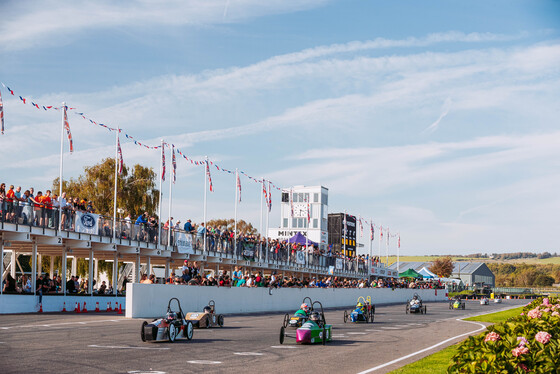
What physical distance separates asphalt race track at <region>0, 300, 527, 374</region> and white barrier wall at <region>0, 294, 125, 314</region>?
3872 millimetres

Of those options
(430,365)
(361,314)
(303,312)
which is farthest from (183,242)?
(430,365)

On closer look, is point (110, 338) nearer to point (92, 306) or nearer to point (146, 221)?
point (92, 306)

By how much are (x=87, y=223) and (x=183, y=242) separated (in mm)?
9084

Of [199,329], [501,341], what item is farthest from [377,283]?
[501,341]

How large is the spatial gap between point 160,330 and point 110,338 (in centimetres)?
188

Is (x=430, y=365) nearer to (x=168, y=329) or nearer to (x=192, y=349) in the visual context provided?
(x=192, y=349)

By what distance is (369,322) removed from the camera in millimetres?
32062

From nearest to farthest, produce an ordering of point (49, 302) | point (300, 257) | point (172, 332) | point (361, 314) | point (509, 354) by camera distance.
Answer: point (509, 354), point (172, 332), point (361, 314), point (49, 302), point (300, 257)

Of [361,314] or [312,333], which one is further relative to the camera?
[361,314]

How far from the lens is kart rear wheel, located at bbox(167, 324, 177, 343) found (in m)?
19.3

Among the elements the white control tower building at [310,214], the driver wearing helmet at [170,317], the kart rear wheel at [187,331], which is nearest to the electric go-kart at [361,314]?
the kart rear wheel at [187,331]

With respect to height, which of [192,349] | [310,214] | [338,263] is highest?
[310,214]

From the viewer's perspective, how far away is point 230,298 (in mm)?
37406

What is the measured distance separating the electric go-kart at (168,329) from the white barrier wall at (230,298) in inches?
363
